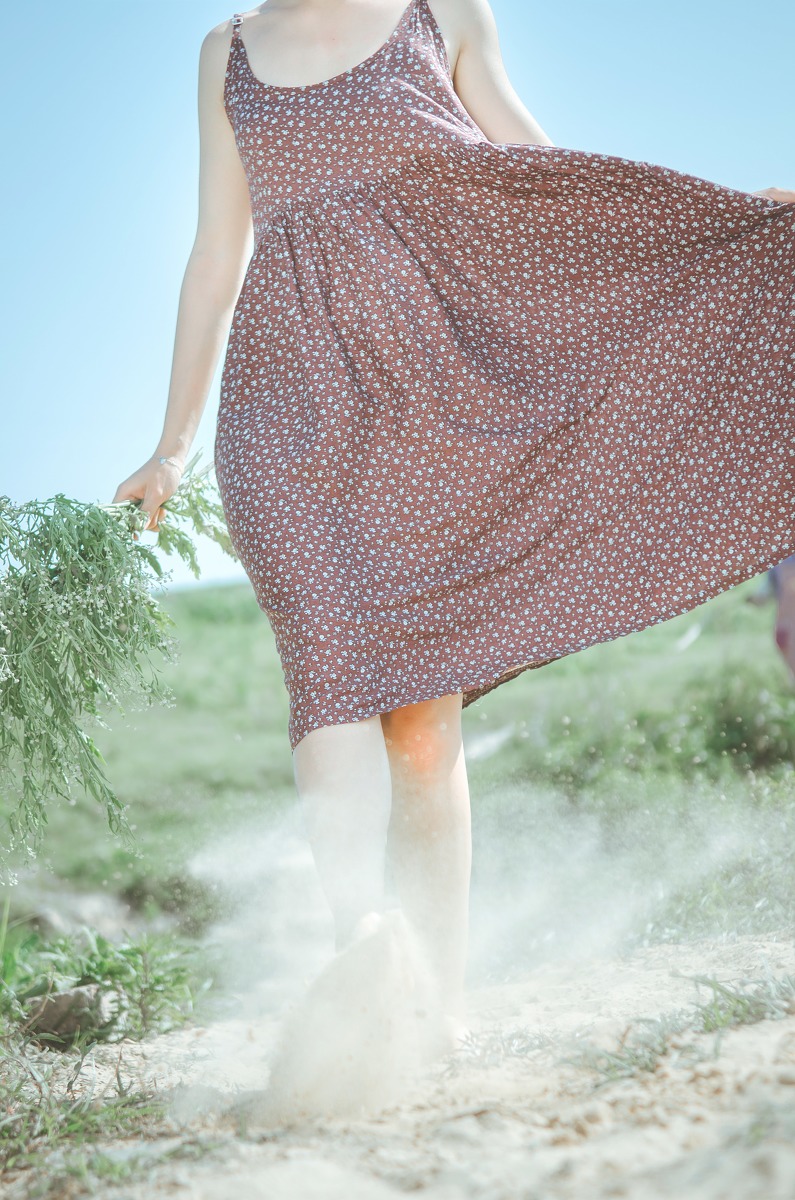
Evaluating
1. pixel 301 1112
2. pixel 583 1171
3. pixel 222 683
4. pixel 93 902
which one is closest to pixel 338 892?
pixel 301 1112

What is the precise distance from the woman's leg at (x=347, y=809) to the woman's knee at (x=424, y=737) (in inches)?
7.5

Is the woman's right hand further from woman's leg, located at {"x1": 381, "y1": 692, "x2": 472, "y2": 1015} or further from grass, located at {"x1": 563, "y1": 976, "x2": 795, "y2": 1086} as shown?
grass, located at {"x1": 563, "y1": 976, "x2": 795, "y2": 1086}

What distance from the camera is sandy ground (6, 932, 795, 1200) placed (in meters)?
1.10

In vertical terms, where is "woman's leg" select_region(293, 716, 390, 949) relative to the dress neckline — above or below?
below

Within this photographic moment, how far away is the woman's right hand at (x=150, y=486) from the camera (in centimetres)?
221

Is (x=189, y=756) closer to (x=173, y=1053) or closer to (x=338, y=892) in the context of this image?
(x=173, y=1053)

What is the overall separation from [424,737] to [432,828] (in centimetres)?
15

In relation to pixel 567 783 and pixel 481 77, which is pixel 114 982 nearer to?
pixel 567 783

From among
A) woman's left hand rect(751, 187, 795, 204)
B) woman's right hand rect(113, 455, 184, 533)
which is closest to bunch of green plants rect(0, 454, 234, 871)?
woman's right hand rect(113, 455, 184, 533)

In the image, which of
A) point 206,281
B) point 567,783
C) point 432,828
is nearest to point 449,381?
point 206,281

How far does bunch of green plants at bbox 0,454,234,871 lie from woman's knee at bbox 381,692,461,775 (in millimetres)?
487

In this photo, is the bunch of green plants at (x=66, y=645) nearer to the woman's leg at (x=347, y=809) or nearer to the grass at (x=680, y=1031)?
the woman's leg at (x=347, y=809)

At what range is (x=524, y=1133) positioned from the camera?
50.8 inches

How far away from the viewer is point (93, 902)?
464cm
